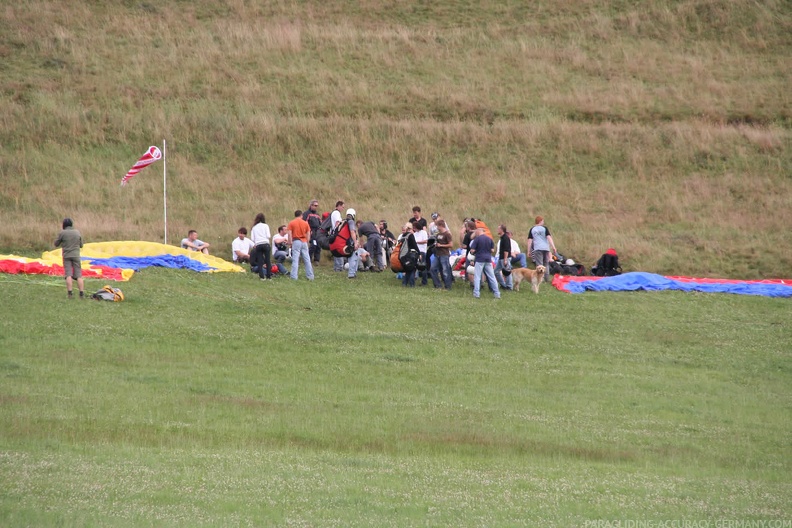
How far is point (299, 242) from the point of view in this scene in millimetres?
25922

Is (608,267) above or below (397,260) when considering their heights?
below

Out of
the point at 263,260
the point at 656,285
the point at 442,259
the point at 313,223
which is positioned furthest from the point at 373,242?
the point at 656,285

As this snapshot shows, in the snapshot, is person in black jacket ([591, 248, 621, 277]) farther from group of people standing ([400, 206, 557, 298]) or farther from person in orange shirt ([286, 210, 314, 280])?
person in orange shirt ([286, 210, 314, 280])

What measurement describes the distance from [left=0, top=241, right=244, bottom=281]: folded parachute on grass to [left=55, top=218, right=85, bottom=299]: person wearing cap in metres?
2.70

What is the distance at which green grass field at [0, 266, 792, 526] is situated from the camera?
962 centimetres

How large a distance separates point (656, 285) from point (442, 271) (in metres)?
6.39

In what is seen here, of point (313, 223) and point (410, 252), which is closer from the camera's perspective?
point (410, 252)

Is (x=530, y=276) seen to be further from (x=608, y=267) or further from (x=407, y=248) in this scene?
(x=608, y=267)

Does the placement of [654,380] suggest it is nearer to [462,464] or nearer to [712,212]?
[462,464]

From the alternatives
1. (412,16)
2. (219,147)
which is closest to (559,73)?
(412,16)

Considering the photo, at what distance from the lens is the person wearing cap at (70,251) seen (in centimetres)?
2083

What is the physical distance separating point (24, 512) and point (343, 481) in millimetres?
3327

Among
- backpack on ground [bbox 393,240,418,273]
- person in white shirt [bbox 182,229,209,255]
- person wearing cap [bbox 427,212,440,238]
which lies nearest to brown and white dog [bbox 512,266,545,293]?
person wearing cap [bbox 427,212,440,238]

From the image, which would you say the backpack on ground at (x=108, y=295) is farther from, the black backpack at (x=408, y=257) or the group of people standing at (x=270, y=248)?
the black backpack at (x=408, y=257)
